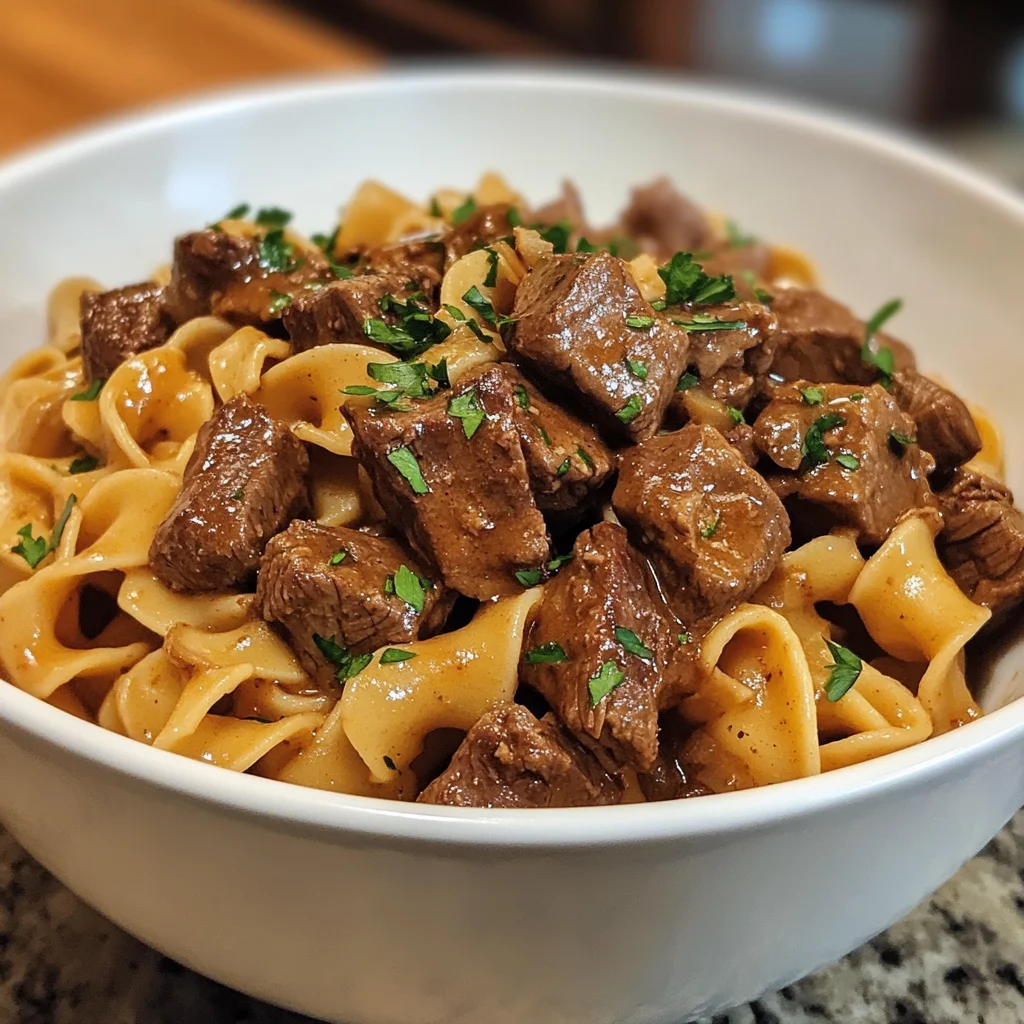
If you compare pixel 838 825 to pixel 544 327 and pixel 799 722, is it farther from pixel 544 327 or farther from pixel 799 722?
pixel 544 327

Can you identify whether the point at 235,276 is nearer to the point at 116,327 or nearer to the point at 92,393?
the point at 116,327

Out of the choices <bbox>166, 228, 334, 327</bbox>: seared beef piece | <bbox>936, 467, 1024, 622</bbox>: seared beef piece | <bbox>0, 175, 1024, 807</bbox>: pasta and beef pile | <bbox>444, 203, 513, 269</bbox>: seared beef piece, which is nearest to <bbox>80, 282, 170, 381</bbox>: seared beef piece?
<bbox>0, 175, 1024, 807</bbox>: pasta and beef pile

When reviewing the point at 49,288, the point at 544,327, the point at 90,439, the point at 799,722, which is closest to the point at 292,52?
the point at 49,288

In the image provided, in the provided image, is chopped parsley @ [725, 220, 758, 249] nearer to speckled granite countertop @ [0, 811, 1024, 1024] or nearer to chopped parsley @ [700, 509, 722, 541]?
chopped parsley @ [700, 509, 722, 541]

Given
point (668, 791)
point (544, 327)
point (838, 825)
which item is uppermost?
point (544, 327)

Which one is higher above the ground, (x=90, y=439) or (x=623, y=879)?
(x=623, y=879)

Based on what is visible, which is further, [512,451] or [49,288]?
[49,288]

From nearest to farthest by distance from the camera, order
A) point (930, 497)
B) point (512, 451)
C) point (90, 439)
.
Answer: point (512, 451) < point (930, 497) < point (90, 439)

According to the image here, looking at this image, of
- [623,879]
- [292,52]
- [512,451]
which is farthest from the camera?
[292,52]
